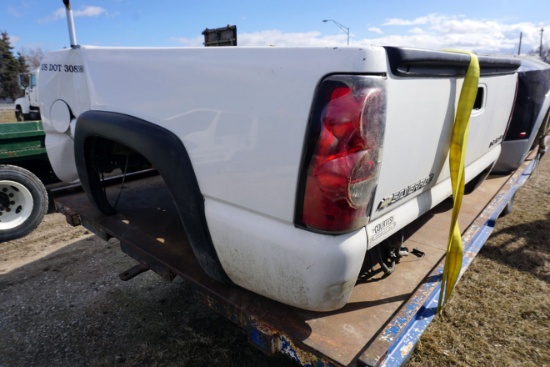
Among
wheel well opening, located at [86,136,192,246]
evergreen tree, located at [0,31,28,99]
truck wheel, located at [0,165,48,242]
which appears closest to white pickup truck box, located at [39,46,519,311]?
wheel well opening, located at [86,136,192,246]

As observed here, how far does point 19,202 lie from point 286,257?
174 inches

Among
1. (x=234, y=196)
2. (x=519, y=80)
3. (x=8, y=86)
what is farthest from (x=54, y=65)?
(x=8, y=86)

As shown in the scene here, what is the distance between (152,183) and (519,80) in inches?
145

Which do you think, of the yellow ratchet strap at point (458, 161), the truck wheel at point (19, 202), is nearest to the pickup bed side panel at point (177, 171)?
the yellow ratchet strap at point (458, 161)

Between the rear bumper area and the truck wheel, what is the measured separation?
151 inches

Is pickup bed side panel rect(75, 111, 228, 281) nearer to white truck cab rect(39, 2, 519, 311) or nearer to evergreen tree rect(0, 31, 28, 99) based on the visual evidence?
white truck cab rect(39, 2, 519, 311)

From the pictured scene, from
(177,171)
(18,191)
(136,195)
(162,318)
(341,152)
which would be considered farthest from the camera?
(18,191)

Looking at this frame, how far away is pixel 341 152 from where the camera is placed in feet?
4.35

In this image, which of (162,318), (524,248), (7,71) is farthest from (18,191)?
(7,71)

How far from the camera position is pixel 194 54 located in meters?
1.69

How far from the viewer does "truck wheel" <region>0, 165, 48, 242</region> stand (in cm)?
437

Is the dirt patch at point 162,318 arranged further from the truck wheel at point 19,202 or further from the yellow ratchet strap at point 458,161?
the yellow ratchet strap at point 458,161

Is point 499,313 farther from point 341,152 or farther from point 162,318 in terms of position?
point 162,318

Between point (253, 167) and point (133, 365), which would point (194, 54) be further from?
point (133, 365)
